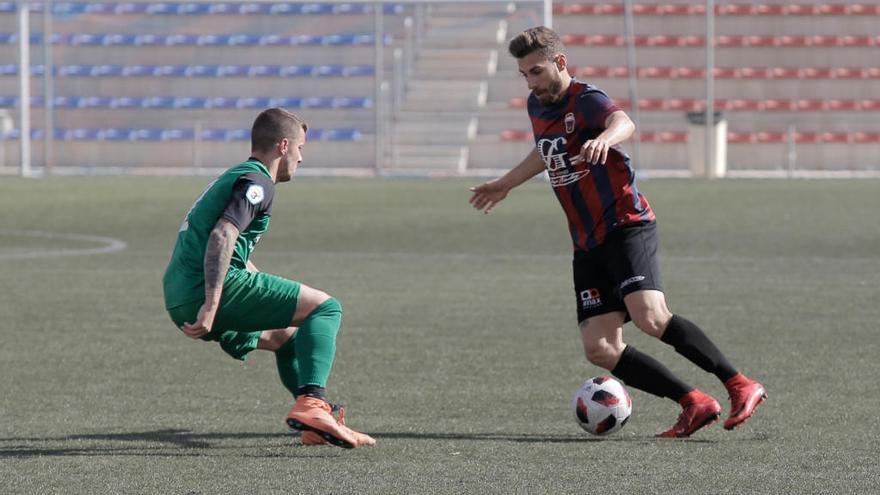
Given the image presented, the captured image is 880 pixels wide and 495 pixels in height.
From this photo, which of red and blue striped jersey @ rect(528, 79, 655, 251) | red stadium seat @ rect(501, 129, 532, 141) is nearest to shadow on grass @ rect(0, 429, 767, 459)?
red and blue striped jersey @ rect(528, 79, 655, 251)

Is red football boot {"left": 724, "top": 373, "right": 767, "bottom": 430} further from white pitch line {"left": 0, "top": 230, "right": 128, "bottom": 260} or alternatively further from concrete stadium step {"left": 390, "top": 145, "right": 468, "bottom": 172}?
concrete stadium step {"left": 390, "top": 145, "right": 468, "bottom": 172}

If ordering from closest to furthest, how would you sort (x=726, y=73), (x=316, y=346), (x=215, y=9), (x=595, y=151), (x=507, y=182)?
1. (x=595, y=151)
2. (x=316, y=346)
3. (x=507, y=182)
4. (x=726, y=73)
5. (x=215, y=9)

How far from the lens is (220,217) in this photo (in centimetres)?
507

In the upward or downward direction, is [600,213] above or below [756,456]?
above

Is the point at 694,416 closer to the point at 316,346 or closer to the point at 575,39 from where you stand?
the point at 316,346

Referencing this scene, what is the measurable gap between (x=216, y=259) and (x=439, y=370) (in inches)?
93.7

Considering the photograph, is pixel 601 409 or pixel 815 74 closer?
pixel 601 409

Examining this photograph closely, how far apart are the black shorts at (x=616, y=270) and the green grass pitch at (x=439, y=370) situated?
1.55ft

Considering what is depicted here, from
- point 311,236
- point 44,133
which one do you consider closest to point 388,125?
point 44,133

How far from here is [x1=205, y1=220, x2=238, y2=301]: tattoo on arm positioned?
5.00 m

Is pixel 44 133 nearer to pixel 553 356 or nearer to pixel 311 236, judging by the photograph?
pixel 311 236

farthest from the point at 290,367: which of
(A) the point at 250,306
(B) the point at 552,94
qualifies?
(B) the point at 552,94

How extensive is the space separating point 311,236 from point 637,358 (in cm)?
1022

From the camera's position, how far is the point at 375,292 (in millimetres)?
10781
